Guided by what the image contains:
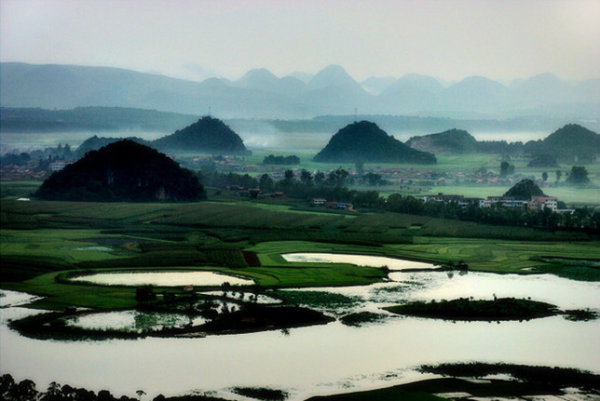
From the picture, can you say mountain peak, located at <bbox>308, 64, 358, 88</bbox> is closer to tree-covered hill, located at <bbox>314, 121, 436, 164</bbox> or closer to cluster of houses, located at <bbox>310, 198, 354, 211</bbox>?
tree-covered hill, located at <bbox>314, 121, 436, 164</bbox>

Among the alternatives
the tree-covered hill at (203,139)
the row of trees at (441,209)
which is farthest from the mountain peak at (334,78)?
the row of trees at (441,209)

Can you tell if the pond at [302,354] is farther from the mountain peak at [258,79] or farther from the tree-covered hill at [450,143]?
the mountain peak at [258,79]

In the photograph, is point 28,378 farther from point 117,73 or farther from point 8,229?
point 117,73

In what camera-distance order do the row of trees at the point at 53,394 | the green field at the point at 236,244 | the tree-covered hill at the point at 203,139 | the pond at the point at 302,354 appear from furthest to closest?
the tree-covered hill at the point at 203,139 → the green field at the point at 236,244 → the pond at the point at 302,354 → the row of trees at the point at 53,394

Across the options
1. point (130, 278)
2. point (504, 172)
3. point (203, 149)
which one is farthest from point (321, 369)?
point (203, 149)

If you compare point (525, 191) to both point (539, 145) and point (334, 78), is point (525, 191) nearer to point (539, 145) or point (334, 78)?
point (539, 145)

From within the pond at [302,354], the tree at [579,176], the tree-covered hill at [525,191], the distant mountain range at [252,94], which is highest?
the distant mountain range at [252,94]

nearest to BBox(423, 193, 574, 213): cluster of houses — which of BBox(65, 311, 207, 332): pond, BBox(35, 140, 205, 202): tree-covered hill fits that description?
BBox(35, 140, 205, 202): tree-covered hill
